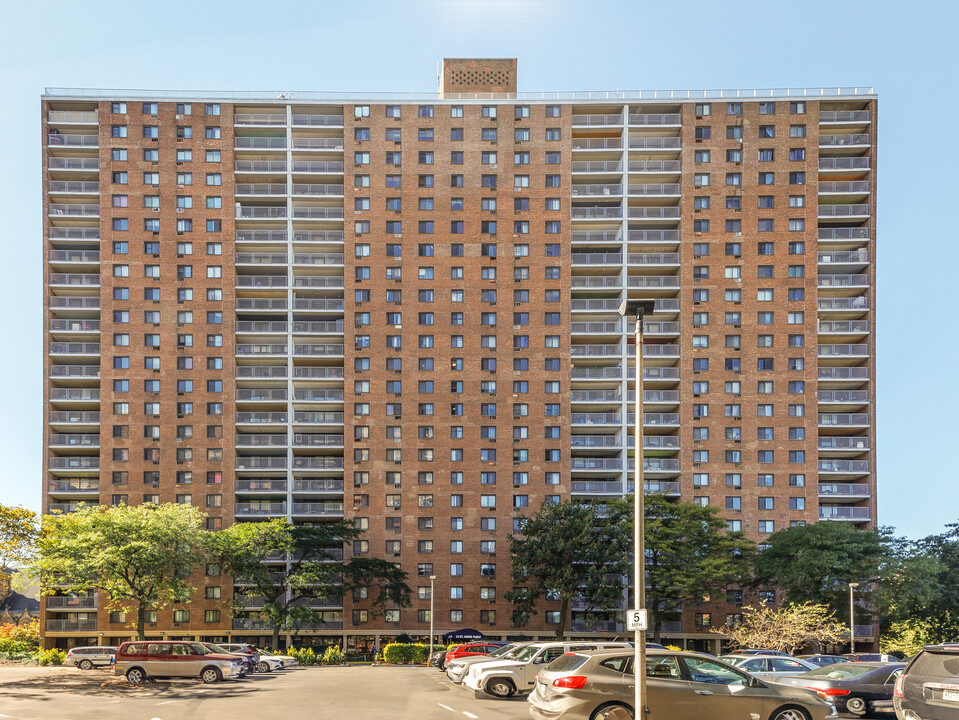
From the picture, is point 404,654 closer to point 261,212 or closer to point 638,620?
point 261,212

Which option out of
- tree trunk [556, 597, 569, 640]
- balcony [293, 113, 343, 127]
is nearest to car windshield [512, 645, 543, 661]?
tree trunk [556, 597, 569, 640]

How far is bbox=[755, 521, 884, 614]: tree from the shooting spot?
72438 millimetres

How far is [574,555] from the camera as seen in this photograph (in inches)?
2955

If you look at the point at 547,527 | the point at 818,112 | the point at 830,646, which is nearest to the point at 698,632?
the point at 830,646

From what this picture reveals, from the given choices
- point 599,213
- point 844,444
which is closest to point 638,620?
point 599,213

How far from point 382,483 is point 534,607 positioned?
60.3 feet

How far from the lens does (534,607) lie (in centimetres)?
8138

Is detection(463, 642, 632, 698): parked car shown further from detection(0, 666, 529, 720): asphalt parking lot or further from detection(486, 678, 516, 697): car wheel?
detection(0, 666, 529, 720): asphalt parking lot

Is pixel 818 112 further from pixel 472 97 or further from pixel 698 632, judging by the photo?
pixel 698 632

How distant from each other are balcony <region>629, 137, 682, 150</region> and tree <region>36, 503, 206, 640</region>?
56709mm

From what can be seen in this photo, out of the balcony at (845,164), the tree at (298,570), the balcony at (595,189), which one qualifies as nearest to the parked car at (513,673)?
the tree at (298,570)

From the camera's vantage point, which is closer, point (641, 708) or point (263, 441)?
point (641, 708)

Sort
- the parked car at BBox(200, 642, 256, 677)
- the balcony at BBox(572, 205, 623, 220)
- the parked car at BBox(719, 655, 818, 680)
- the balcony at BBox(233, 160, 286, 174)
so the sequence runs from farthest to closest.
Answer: the balcony at BBox(233, 160, 286, 174) < the balcony at BBox(572, 205, 623, 220) < the parked car at BBox(200, 642, 256, 677) < the parked car at BBox(719, 655, 818, 680)

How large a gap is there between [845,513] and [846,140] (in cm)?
3724
